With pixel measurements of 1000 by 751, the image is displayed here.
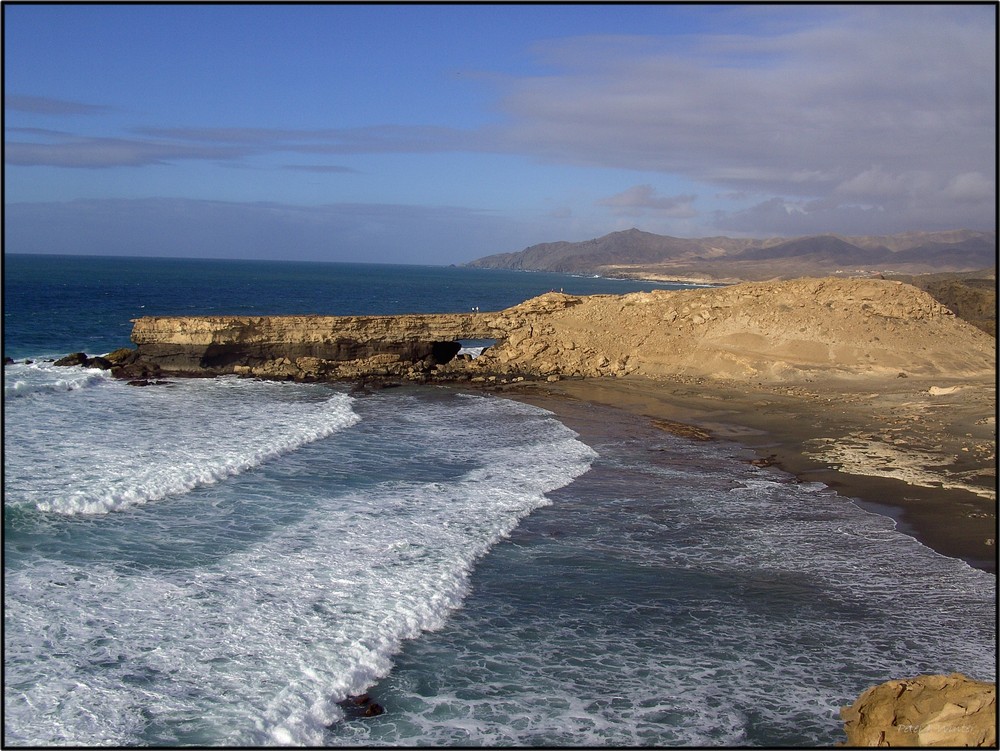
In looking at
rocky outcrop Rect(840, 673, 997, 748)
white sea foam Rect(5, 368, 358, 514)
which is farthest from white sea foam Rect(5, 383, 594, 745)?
rocky outcrop Rect(840, 673, 997, 748)

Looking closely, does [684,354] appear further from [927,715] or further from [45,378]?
[927,715]

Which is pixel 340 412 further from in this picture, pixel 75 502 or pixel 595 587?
pixel 595 587

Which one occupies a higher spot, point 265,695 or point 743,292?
point 743,292

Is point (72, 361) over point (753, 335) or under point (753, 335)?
under

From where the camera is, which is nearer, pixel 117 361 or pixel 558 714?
pixel 558 714

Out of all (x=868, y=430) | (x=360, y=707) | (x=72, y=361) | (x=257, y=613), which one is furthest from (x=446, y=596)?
(x=72, y=361)

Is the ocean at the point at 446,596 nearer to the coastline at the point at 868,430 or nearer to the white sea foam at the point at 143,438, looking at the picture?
the white sea foam at the point at 143,438

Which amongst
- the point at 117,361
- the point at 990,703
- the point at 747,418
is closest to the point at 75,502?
the point at 990,703
